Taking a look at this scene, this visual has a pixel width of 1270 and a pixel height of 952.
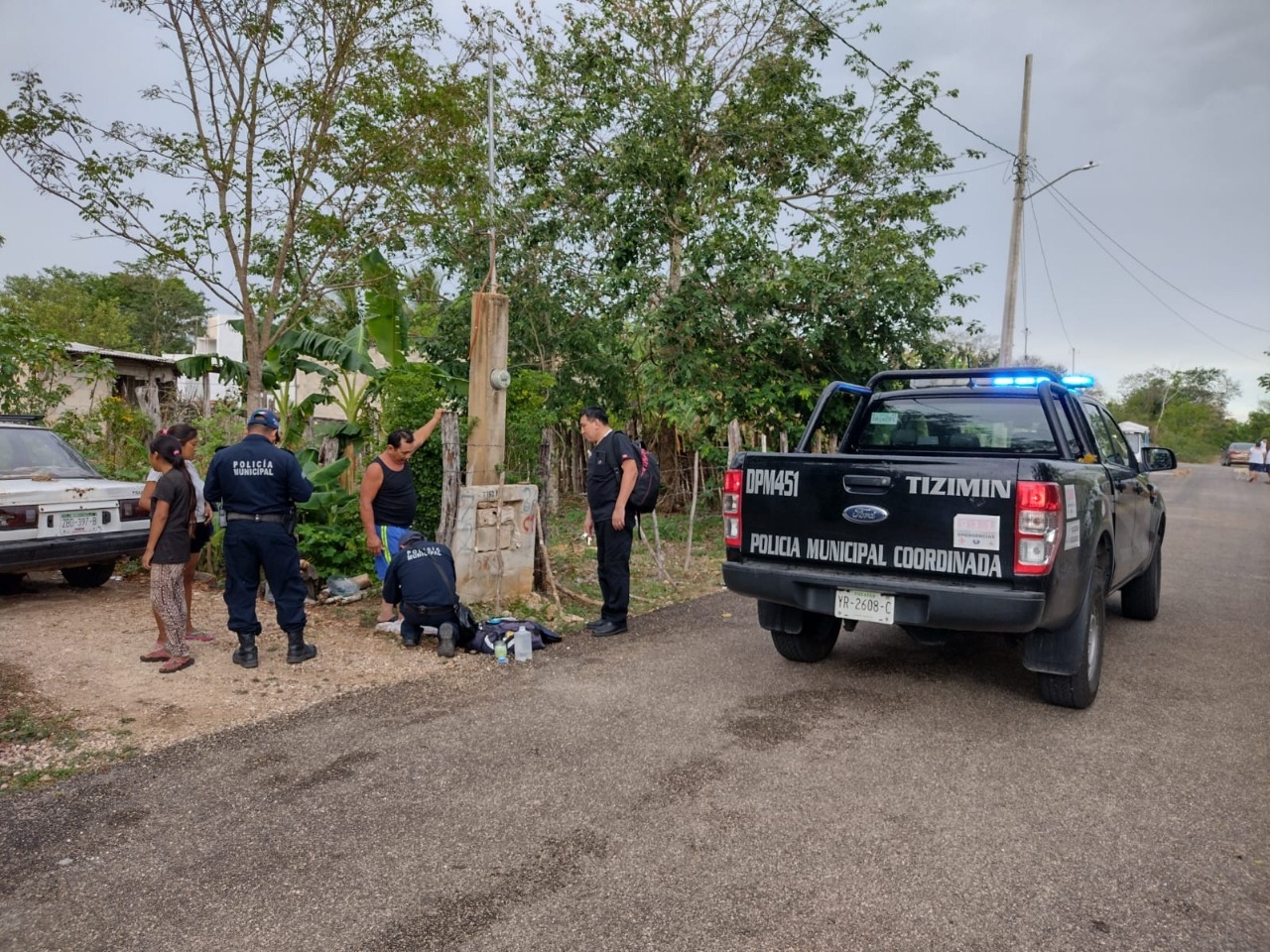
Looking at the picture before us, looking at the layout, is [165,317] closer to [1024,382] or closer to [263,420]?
[263,420]

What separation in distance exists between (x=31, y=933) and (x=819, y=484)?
3881mm

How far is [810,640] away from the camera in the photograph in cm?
560

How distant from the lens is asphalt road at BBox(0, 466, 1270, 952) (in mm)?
2676

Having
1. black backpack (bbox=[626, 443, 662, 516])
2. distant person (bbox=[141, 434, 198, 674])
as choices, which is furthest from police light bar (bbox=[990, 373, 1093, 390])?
distant person (bbox=[141, 434, 198, 674])

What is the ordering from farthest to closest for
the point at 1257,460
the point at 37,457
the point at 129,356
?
the point at 1257,460, the point at 129,356, the point at 37,457

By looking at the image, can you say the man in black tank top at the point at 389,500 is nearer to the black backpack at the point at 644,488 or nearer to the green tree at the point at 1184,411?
the black backpack at the point at 644,488

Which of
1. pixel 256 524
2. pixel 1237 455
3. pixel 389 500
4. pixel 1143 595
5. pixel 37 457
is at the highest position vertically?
pixel 1237 455

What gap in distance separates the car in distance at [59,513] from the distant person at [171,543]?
76.3 inches

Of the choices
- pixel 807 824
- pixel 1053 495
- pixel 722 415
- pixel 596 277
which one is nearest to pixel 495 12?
pixel 596 277

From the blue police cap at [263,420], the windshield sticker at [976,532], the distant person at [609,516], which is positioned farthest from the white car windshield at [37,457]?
the windshield sticker at [976,532]

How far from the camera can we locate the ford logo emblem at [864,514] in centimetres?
455

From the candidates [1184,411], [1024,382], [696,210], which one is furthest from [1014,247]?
[1184,411]

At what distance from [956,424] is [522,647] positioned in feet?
10.9

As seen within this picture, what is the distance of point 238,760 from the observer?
402 centimetres
